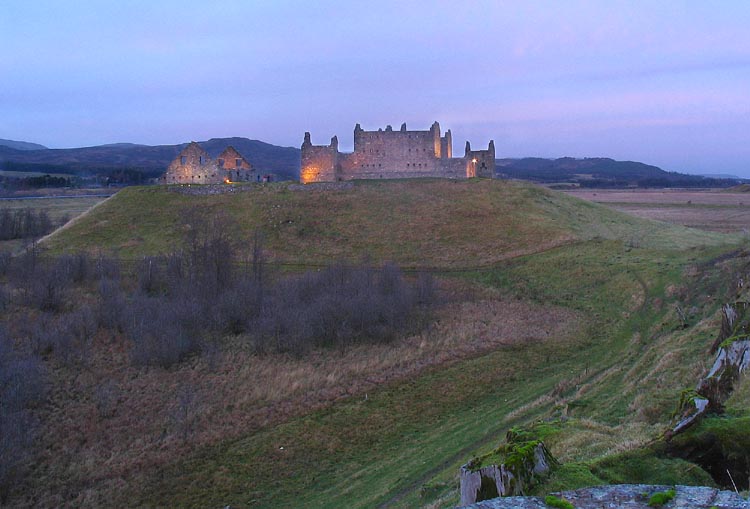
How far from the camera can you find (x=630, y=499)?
5.31 metres

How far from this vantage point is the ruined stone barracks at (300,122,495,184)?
62.6 metres

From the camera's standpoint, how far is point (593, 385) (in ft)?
61.7

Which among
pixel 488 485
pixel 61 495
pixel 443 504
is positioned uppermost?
pixel 488 485

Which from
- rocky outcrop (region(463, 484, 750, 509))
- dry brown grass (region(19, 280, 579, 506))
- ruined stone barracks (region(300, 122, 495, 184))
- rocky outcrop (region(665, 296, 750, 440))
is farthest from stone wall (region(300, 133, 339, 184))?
rocky outcrop (region(463, 484, 750, 509))

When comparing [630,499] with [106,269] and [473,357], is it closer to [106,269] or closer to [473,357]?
[473,357]

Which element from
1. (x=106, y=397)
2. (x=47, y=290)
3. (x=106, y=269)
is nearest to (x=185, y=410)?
(x=106, y=397)

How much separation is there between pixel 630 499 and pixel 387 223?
49.3 meters

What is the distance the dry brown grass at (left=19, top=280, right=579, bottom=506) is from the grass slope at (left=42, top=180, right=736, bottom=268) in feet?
51.2

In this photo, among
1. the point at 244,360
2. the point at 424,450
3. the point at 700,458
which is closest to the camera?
the point at 700,458

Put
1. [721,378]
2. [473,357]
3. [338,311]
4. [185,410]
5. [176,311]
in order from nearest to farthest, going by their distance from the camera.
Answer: [721,378] < [185,410] < [473,357] < [338,311] < [176,311]

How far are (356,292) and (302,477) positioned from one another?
17852 mm

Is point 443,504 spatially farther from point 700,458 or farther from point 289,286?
Result: point 289,286

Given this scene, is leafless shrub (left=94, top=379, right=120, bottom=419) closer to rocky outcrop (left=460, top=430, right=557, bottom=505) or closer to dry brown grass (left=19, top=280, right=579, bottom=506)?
dry brown grass (left=19, top=280, right=579, bottom=506)

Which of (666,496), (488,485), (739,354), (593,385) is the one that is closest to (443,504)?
(488,485)
